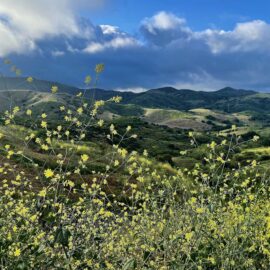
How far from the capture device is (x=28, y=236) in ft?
23.0

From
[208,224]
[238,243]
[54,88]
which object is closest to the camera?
[54,88]

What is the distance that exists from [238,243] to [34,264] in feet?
15.0

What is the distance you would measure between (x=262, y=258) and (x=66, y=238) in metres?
6.04

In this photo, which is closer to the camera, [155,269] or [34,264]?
Result: [34,264]

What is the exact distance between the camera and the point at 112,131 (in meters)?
8.59

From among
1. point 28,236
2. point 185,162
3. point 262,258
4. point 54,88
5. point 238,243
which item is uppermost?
point 54,88

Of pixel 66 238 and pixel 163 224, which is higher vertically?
pixel 66 238

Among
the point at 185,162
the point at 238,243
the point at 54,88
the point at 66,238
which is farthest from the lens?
the point at 185,162

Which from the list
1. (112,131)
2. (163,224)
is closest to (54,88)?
(112,131)

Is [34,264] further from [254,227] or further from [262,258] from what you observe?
[262,258]

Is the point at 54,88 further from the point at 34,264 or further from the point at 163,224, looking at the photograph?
Result: the point at 163,224

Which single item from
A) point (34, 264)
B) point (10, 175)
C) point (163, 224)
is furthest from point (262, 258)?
point (10, 175)

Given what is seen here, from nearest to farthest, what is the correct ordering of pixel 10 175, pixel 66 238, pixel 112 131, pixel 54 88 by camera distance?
pixel 66 238, pixel 54 88, pixel 112 131, pixel 10 175

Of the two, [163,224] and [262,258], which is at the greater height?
[163,224]
